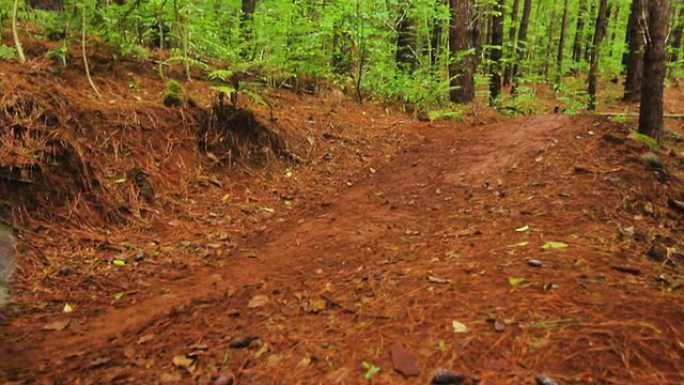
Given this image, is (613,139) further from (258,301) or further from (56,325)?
(56,325)

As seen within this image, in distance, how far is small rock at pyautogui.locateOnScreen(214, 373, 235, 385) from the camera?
2.25 m

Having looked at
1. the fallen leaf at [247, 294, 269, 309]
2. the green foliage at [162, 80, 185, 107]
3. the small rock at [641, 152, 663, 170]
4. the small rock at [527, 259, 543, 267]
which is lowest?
the fallen leaf at [247, 294, 269, 309]

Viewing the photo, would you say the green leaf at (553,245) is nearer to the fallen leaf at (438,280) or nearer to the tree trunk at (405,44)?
the fallen leaf at (438,280)

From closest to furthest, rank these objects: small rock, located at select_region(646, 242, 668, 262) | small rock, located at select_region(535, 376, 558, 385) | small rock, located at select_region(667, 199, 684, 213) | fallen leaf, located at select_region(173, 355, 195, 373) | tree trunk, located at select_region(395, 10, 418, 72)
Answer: small rock, located at select_region(535, 376, 558, 385)
fallen leaf, located at select_region(173, 355, 195, 373)
small rock, located at select_region(646, 242, 668, 262)
small rock, located at select_region(667, 199, 684, 213)
tree trunk, located at select_region(395, 10, 418, 72)

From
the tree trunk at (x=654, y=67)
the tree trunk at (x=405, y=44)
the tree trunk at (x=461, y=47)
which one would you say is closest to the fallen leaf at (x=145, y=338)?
the tree trunk at (x=654, y=67)

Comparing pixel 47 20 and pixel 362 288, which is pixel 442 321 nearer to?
pixel 362 288

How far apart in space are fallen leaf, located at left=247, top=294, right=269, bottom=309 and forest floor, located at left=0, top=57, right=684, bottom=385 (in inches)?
0.6

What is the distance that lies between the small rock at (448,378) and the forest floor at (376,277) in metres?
0.03

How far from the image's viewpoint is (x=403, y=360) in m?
2.18

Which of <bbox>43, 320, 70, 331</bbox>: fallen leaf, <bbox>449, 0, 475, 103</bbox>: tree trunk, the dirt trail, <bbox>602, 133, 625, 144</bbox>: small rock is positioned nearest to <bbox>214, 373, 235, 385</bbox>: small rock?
the dirt trail

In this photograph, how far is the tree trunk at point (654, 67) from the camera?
17.6 ft

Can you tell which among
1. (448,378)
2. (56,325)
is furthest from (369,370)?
(56,325)

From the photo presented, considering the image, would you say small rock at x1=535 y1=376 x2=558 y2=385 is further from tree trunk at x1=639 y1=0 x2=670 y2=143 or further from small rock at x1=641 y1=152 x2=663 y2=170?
tree trunk at x1=639 y1=0 x2=670 y2=143

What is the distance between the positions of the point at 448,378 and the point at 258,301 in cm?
145
